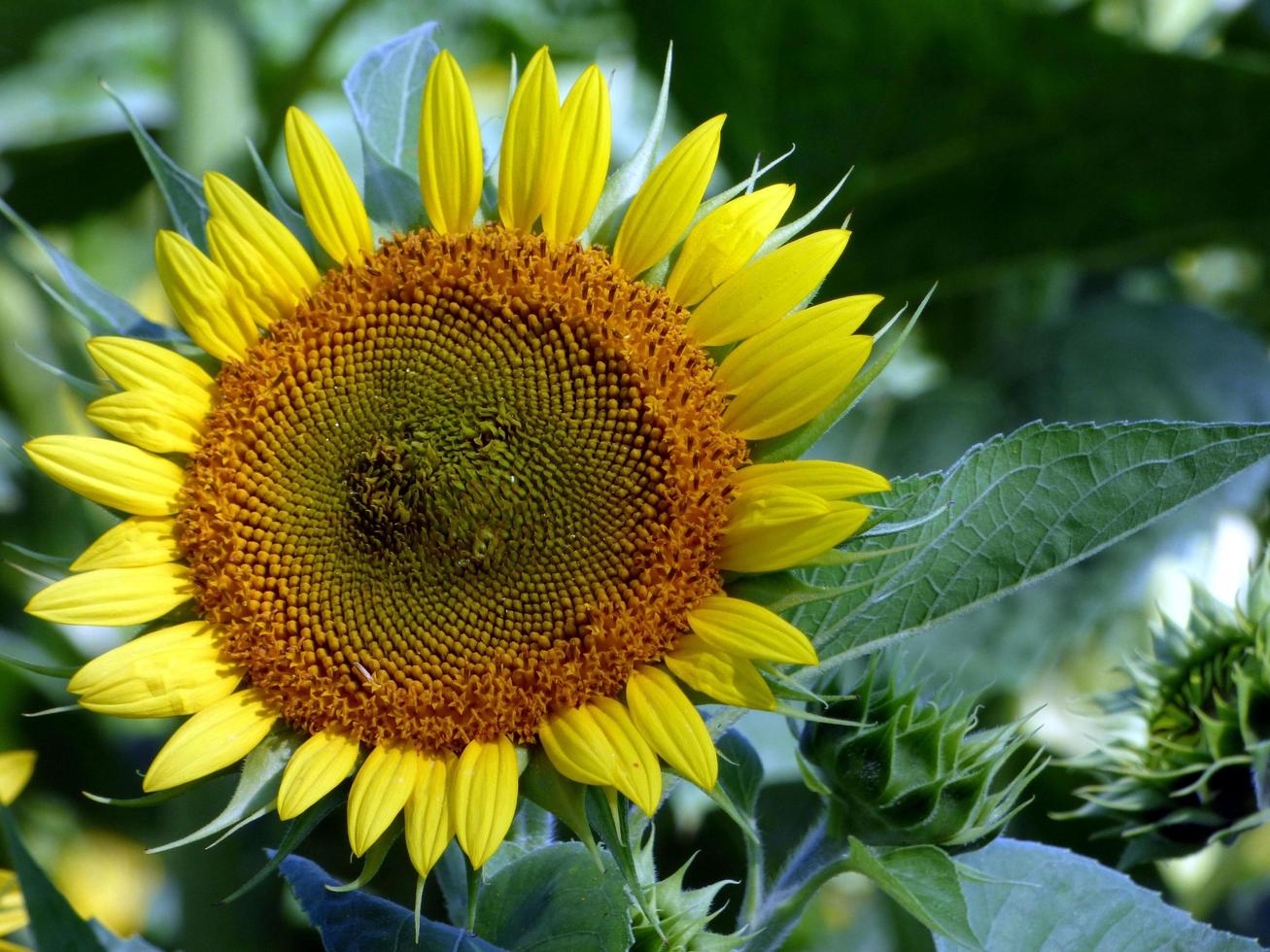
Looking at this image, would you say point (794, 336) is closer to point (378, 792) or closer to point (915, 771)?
point (915, 771)

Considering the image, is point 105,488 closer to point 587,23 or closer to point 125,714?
point 125,714

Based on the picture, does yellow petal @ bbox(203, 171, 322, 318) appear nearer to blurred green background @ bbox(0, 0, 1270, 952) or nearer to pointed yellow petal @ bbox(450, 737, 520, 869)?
pointed yellow petal @ bbox(450, 737, 520, 869)

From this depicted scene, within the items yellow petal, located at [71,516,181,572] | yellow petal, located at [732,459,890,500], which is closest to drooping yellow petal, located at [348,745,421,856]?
yellow petal, located at [71,516,181,572]

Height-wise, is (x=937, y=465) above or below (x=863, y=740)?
above

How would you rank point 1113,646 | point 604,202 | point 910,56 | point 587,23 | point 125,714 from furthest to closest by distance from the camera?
point 587,23 → point 1113,646 → point 910,56 → point 604,202 → point 125,714

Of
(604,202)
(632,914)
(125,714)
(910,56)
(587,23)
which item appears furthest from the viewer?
(587,23)

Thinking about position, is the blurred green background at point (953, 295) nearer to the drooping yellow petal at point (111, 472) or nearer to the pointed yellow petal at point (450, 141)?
the drooping yellow petal at point (111, 472)

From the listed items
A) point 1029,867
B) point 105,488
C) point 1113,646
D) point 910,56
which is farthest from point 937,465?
point 105,488
